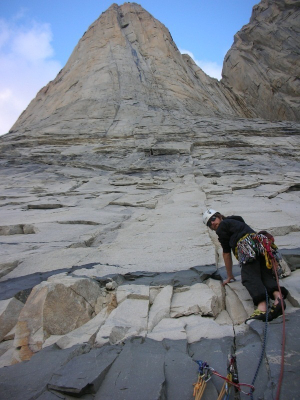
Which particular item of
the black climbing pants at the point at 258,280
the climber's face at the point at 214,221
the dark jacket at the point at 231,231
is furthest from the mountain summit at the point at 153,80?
the black climbing pants at the point at 258,280

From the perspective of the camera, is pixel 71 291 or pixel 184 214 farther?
pixel 184 214

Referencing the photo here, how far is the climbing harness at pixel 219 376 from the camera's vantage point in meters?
1.91

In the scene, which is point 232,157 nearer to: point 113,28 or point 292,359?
point 292,359

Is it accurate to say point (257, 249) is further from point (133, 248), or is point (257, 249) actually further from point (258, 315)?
point (133, 248)

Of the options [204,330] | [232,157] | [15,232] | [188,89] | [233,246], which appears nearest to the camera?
[204,330]

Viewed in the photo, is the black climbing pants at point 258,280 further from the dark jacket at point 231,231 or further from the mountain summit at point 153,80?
the mountain summit at point 153,80

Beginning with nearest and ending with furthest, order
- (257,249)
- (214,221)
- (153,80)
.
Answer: (257,249), (214,221), (153,80)

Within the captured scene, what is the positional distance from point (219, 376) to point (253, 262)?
1.53 meters

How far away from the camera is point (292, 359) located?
83.7 inches

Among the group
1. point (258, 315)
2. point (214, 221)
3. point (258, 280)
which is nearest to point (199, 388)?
point (258, 315)

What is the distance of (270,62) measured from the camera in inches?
1186

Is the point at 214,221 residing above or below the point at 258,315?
above

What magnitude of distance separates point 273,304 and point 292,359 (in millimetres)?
720

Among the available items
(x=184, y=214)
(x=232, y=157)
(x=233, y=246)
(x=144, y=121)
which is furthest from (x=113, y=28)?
(x=233, y=246)
